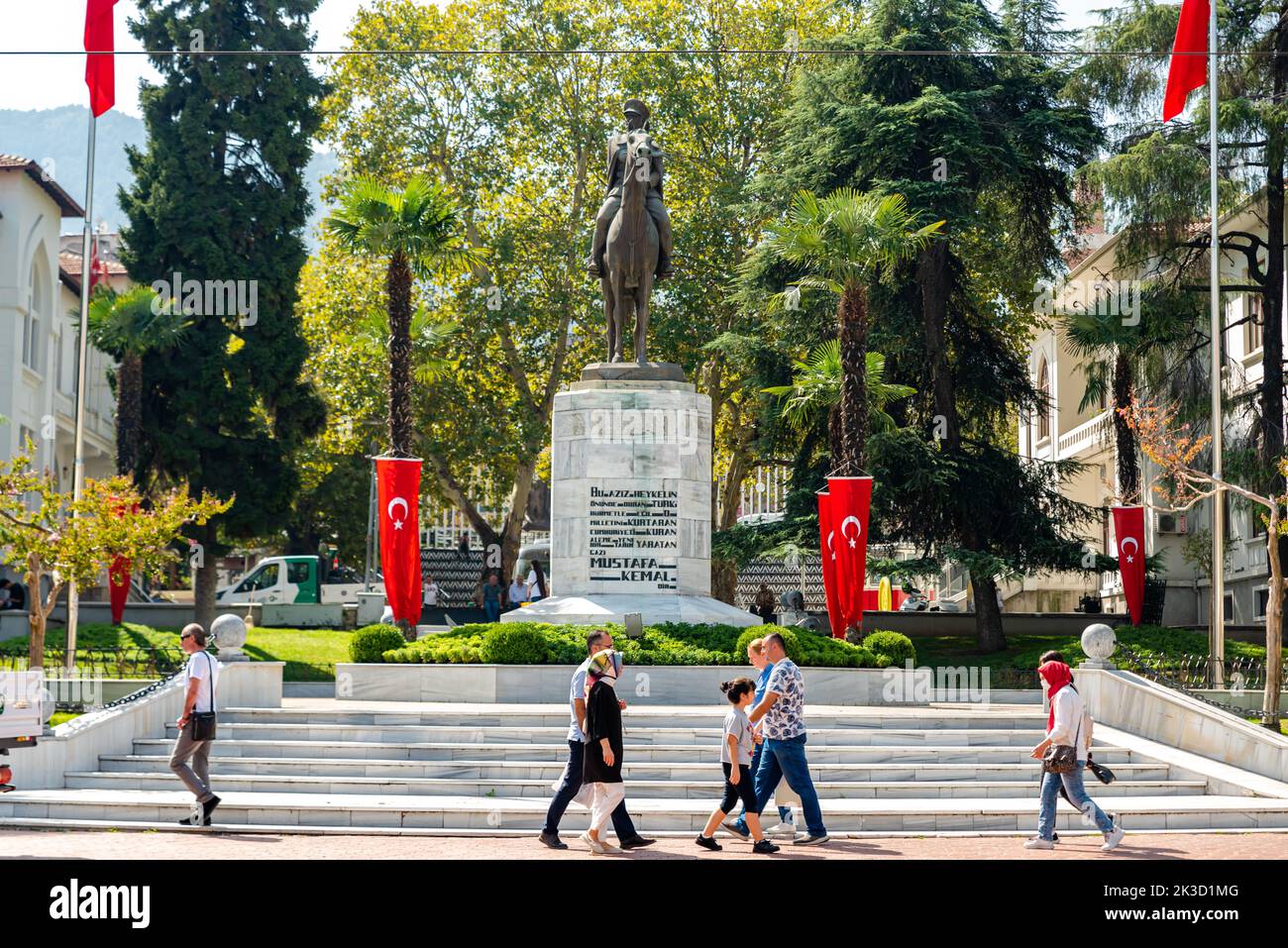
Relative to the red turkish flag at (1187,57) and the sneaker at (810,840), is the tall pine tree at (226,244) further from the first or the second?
the sneaker at (810,840)

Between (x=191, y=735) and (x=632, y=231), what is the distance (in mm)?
13141

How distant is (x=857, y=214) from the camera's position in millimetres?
27641

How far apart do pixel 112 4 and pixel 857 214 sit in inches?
532

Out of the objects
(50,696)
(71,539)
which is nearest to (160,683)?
(50,696)

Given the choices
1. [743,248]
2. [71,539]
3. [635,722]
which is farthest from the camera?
[743,248]

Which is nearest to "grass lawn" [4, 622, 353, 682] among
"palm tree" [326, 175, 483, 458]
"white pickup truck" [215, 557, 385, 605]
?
"palm tree" [326, 175, 483, 458]

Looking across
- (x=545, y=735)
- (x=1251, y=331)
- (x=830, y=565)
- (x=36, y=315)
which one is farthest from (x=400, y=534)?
(x=36, y=315)

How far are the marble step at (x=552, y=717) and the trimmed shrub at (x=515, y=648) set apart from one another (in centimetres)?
139

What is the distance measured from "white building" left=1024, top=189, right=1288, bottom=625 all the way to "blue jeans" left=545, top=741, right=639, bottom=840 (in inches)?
789

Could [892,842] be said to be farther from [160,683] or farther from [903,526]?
[903,526]

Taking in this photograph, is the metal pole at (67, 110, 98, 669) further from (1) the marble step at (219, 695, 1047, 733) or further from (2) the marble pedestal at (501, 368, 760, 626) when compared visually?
(2) the marble pedestal at (501, 368, 760, 626)

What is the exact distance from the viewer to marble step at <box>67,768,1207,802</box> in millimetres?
17312

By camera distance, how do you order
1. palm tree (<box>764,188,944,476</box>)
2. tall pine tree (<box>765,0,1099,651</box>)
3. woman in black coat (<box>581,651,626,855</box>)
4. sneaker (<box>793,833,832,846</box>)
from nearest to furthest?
woman in black coat (<box>581,651,626,855</box>) < sneaker (<box>793,833,832,846</box>) < palm tree (<box>764,188,944,476</box>) < tall pine tree (<box>765,0,1099,651</box>)

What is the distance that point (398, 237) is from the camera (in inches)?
1161
